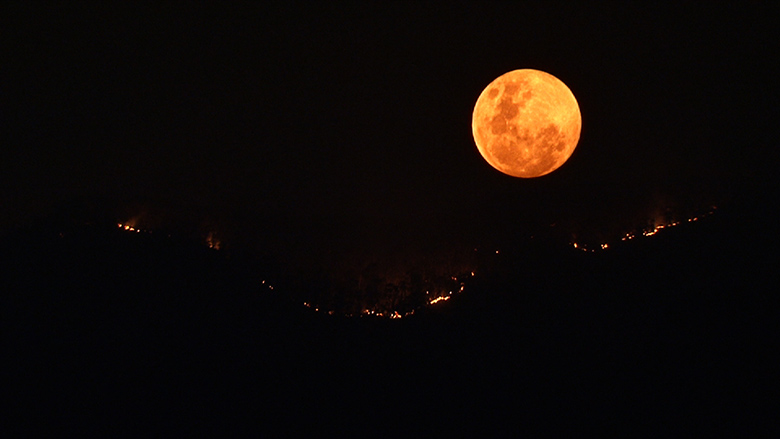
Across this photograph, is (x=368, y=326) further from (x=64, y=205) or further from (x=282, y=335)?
(x=64, y=205)

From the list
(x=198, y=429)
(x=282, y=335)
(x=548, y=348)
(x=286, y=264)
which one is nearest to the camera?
(x=198, y=429)

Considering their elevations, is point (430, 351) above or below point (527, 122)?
below

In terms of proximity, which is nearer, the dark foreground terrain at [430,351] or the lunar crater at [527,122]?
the dark foreground terrain at [430,351]

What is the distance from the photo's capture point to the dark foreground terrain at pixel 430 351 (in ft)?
16.5

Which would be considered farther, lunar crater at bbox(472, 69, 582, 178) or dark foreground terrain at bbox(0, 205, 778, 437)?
lunar crater at bbox(472, 69, 582, 178)

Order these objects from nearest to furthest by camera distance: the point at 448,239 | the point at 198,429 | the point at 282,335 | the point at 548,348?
the point at 198,429
the point at 548,348
the point at 282,335
the point at 448,239

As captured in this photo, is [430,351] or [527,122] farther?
[527,122]

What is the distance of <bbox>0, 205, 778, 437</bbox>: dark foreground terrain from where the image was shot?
5027mm

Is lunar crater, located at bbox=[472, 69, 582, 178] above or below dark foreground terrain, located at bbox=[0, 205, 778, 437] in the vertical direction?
above

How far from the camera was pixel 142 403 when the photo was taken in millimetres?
5336

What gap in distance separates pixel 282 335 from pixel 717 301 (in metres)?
5.61

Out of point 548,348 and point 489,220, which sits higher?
point 489,220

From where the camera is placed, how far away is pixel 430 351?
227 inches

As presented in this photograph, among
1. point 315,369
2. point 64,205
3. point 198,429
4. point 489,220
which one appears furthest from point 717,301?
point 64,205
